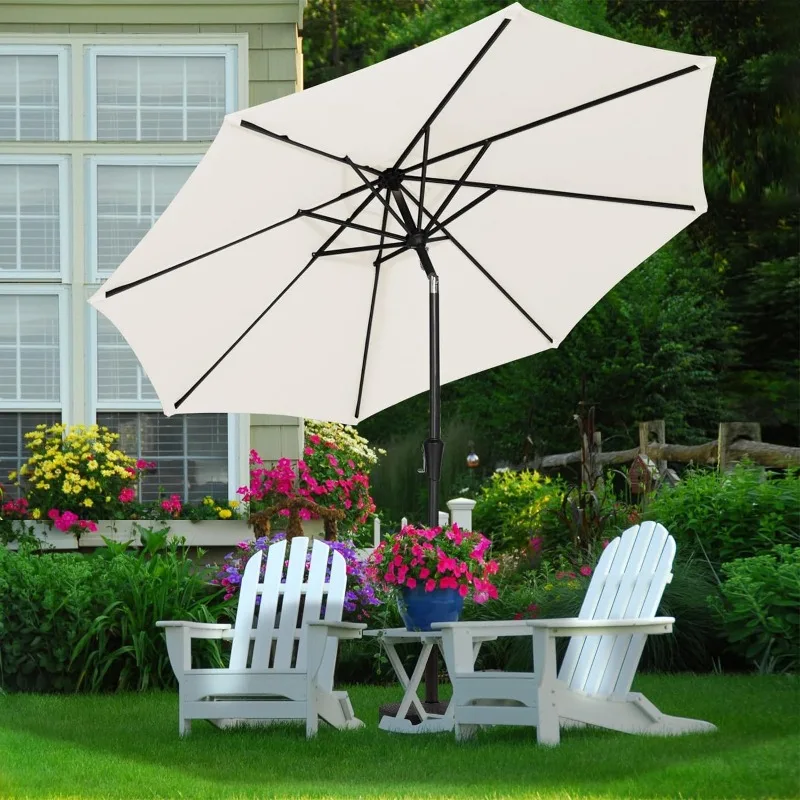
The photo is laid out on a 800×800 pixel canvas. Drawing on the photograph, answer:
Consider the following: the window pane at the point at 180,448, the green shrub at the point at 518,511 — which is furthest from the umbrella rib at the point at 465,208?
the green shrub at the point at 518,511

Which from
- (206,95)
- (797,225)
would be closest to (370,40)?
(797,225)

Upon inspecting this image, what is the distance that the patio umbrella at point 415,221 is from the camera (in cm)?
404

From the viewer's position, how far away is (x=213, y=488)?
7367 millimetres

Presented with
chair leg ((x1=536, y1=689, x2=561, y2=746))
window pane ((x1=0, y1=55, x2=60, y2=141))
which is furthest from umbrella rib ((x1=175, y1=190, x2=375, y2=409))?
window pane ((x1=0, y1=55, x2=60, y2=141))

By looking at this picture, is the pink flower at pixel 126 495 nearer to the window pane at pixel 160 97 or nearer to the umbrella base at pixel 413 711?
the window pane at pixel 160 97

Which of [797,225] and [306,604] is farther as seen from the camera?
[797,225]

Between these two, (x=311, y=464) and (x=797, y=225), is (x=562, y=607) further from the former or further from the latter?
(x=797, y=225)

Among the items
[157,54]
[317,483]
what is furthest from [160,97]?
[317,483]

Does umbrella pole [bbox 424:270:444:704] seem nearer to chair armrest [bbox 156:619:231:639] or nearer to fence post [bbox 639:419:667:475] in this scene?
chair armrest [bbox 156:619:231:639]

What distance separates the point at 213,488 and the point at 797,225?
936 cm

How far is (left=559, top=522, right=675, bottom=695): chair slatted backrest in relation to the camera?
414cm

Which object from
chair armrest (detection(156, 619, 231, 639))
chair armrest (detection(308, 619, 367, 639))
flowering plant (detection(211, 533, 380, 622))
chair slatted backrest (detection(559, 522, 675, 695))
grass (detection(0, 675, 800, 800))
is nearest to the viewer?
grass (detection(0, 675, 800, 800))

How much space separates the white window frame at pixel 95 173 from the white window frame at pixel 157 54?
0.37ft

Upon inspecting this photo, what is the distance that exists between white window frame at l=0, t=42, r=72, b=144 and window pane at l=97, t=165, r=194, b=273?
0.34 meters
